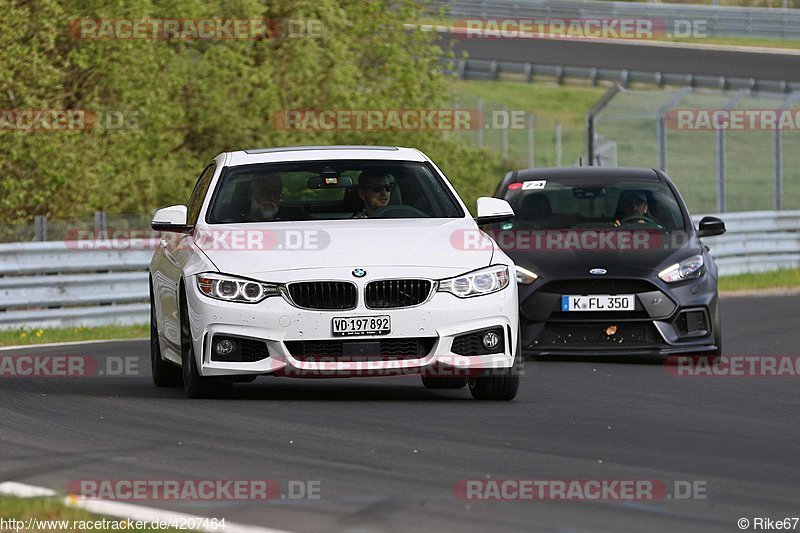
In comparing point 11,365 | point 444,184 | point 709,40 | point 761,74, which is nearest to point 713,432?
point 444,184

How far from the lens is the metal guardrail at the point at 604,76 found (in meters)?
43.3

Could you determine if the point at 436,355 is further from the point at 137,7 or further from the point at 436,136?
the point at 436,136

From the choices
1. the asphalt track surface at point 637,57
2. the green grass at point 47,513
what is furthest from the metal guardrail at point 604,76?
the green grass at point 47,513

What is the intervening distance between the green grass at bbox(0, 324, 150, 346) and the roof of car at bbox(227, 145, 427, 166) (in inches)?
255

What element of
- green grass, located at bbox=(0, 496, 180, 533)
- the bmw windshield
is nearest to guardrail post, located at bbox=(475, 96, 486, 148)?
the bmw windshield

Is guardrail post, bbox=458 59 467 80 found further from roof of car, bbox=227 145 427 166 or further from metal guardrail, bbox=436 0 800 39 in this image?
roof of car, bbox=227 145 427 166

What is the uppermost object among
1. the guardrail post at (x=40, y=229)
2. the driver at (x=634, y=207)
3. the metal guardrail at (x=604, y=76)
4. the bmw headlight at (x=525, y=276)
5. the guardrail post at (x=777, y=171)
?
the driver at (x=634, y=207)

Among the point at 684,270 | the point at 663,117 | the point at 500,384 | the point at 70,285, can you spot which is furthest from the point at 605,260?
the point at 663,117

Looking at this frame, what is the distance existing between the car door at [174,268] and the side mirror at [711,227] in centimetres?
452

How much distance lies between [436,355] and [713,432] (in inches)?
69.5

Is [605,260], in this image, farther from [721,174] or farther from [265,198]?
[721,174]

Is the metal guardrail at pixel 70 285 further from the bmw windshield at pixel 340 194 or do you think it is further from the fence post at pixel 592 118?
the fence post at pixel 592 118

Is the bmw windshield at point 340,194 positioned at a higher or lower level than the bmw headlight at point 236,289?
higher

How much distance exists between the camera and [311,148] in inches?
473
